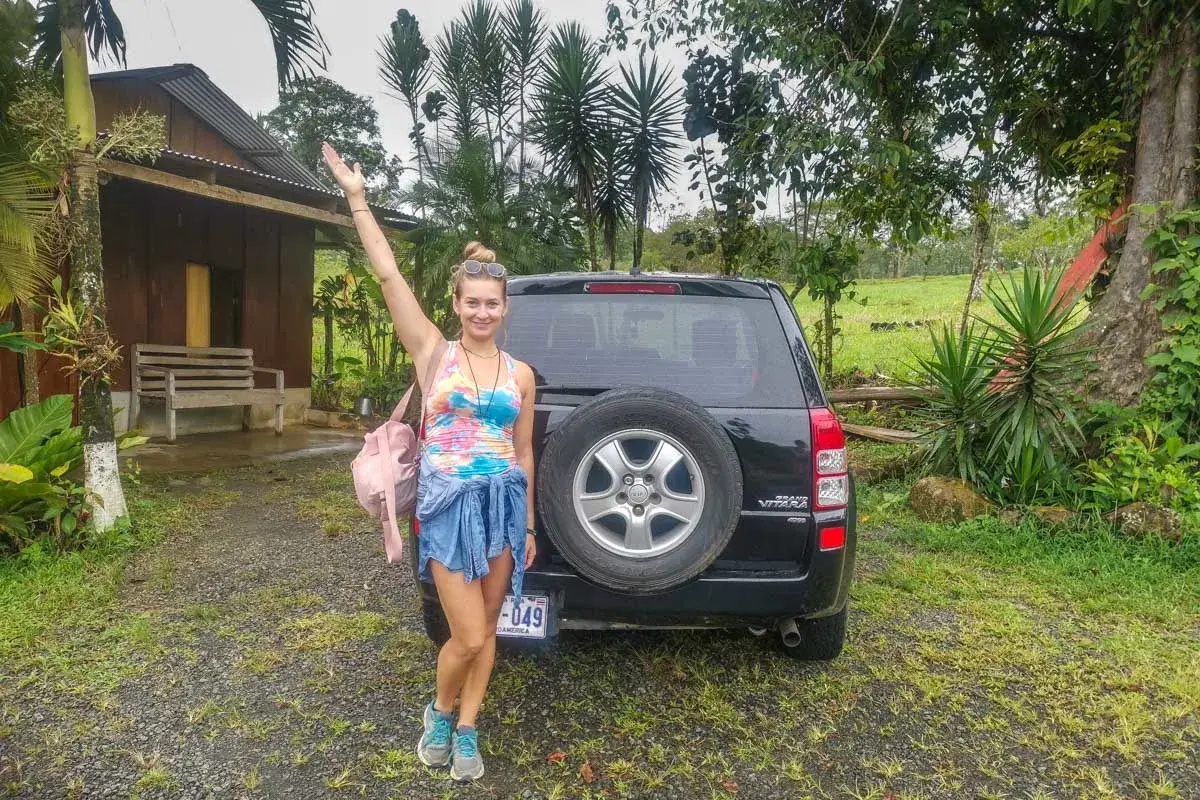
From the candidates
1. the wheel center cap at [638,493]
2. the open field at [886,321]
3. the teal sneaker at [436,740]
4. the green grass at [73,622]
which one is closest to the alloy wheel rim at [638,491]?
the wheel center cap at [638,493]

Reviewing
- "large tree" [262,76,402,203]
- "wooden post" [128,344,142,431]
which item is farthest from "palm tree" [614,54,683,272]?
"large tree" [262,76,402,203]

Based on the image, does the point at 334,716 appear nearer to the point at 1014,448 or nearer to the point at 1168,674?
the point at 1168,674

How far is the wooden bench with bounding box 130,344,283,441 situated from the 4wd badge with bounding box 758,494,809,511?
25.8 feet

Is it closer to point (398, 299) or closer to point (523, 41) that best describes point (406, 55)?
point (523, 41)

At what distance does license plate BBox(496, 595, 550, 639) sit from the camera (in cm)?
264

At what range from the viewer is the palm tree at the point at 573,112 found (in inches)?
415

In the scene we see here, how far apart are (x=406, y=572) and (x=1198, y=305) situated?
206 inches

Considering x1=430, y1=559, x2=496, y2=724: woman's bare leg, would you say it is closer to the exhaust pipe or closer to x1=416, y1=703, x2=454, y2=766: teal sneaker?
x1=416, y1=703, x2=454, y2=766: teal sneaker

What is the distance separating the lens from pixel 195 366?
10008 millimetres

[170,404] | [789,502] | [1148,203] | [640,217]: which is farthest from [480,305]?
[640,217]

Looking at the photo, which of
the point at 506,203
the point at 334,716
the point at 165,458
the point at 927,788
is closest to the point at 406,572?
the point at 334,716

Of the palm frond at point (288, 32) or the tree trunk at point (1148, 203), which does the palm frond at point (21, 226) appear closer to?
the palm frond at point (288, 32)

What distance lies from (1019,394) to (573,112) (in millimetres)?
7257

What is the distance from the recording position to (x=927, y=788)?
8.17 ft
